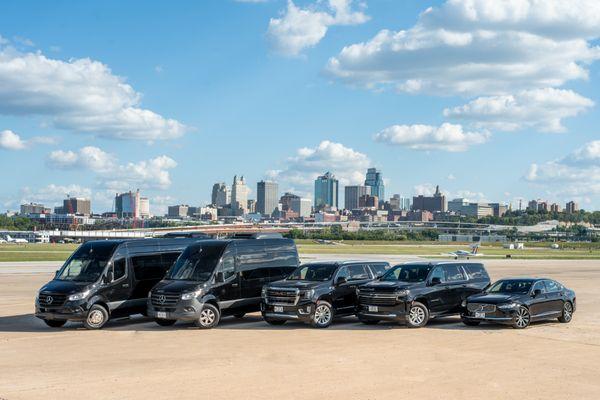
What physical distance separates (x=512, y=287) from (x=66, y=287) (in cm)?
1267

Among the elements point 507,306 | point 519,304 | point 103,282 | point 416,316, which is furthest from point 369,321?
point 103,282

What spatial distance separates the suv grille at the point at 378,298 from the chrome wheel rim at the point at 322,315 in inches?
38.9

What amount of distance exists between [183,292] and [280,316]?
9.01 feet

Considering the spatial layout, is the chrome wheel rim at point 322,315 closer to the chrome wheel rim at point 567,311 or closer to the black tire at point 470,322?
the black tire at point 470,322

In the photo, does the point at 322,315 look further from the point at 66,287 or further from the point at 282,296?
the point at 66,287

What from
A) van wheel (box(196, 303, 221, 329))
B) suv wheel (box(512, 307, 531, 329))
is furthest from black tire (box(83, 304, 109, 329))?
suv wheel (box(512, 307, 531, 329))

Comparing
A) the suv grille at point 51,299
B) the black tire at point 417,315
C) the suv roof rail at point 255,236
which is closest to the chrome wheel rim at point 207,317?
the suv roof rail at point 255,236

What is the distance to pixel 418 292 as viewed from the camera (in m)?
21.3

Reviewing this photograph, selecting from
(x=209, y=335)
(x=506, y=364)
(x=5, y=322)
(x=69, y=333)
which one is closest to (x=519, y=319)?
(x=506, y=364)

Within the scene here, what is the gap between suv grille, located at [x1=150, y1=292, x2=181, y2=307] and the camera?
20914mm

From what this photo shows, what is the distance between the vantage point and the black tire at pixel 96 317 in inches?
832

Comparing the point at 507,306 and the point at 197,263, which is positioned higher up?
the point at 197,263

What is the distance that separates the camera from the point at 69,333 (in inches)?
806

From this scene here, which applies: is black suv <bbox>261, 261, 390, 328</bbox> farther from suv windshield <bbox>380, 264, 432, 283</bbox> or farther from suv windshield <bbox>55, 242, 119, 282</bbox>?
suv windshield <bbox>55, 242, 119, 282</bbox>
